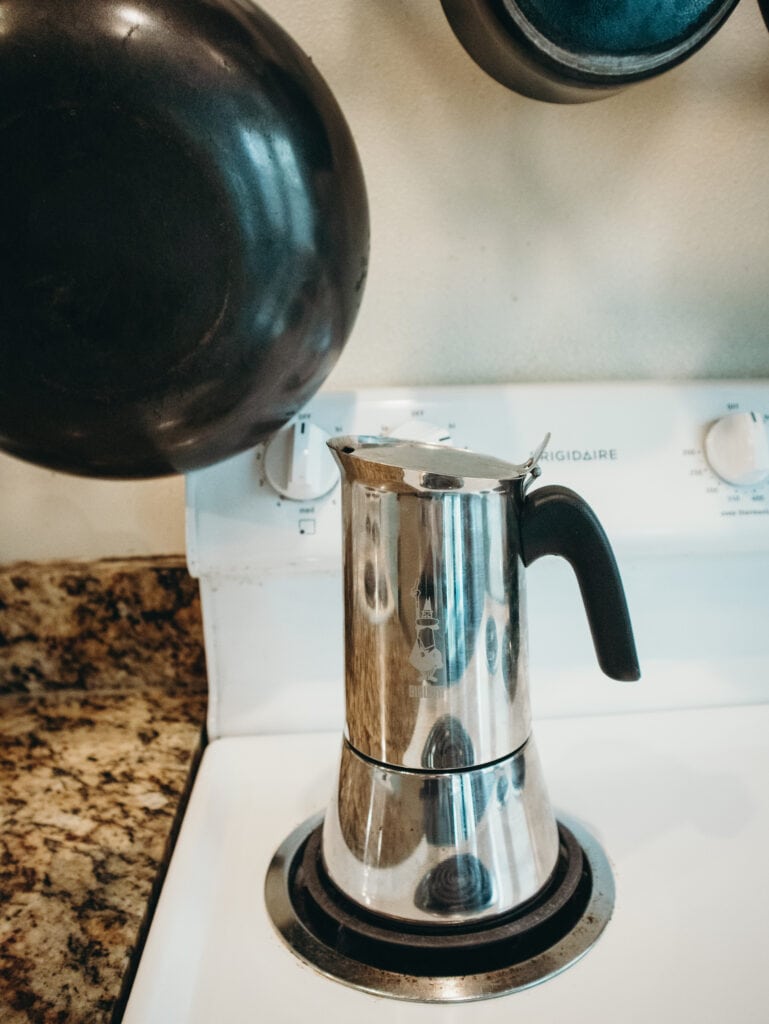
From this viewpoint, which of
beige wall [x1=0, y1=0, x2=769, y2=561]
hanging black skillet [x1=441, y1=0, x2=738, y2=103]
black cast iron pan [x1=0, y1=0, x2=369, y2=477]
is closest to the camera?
black cast iron pan [x1=0, y1=0, x2=369, y2=477]

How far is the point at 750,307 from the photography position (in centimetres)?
70

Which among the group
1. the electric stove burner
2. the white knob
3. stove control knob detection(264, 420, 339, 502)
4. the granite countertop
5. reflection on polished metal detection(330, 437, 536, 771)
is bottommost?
the electric stove burner

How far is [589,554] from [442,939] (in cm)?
23

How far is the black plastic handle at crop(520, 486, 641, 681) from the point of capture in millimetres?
429

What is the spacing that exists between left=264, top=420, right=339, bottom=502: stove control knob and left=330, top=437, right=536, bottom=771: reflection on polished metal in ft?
0.42

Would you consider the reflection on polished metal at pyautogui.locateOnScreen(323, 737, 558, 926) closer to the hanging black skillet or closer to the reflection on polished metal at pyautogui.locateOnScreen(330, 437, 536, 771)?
the reflection on polished metal at pyautogui.locateOnScreen(330, 437, 536, 771)

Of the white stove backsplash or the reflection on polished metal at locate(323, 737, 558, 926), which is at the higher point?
the white stove backsplash

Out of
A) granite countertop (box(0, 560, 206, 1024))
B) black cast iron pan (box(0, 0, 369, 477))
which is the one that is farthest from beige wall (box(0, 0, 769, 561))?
black cast iron pan (box(0, 0, 369, 477))

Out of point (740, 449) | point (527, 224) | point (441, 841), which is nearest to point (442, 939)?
point (441, 841)

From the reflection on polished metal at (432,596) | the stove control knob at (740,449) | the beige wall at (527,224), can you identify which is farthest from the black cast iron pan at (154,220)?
the stove control knob at (740,449)

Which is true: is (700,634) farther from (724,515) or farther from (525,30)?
(525,30)

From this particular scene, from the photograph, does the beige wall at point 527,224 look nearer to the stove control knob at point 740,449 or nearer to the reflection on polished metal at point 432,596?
the stove control knob at point 740,449

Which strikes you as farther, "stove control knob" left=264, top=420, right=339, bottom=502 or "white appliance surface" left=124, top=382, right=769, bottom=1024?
"stove control knob" left=264, top=420, right=339, bottom=502

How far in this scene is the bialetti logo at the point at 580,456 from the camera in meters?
0.61
